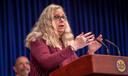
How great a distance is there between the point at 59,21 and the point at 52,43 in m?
0.18

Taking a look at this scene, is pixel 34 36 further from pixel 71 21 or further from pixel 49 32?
pixel 71 21

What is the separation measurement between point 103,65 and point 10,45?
3135mm

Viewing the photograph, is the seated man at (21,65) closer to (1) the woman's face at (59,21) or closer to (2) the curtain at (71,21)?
(2) the curtain at (71,21)

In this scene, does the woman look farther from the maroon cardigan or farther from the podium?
the podium

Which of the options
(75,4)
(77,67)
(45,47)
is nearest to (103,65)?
(77,67)

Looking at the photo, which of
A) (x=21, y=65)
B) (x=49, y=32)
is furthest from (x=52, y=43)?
(x=21, y=65)

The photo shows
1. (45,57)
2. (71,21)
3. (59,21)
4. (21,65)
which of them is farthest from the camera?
(71,21)

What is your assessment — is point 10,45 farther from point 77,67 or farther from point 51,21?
point 77,67

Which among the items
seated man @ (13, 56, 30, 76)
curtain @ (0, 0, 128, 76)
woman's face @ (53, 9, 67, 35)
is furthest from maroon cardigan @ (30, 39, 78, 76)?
curtain @ (0, 0, 128, 76)

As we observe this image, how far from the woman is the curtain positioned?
→ 8.13 feet

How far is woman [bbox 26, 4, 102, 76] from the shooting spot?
7.44ft

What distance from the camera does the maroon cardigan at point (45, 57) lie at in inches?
89.3

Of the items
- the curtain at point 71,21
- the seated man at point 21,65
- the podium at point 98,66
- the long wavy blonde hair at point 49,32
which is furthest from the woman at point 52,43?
the curtain at point 71,21

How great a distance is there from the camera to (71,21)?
5.53 m
